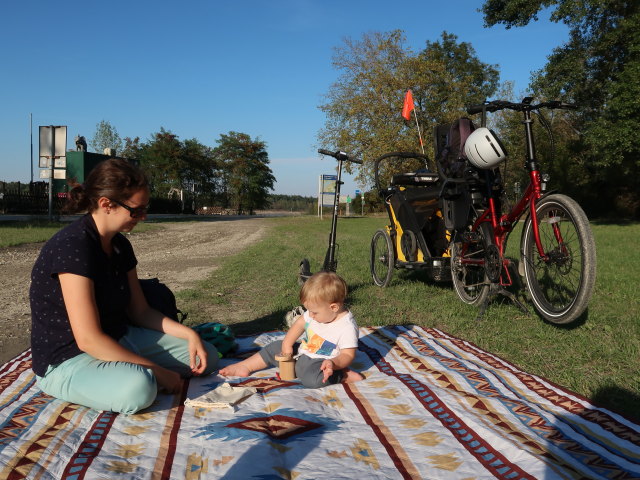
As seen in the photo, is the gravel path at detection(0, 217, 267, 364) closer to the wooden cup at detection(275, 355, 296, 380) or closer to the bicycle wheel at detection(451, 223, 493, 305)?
the wooden cup at detection(275, 355, 296, 380)

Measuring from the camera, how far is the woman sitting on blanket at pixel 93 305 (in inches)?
94.5

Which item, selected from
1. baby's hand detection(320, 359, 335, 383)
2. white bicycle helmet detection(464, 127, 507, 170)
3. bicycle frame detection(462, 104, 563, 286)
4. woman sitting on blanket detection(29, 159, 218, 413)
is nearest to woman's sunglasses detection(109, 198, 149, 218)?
woman sitting on blanket detection(29, 159, 218, 413)

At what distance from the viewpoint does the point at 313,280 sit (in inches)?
121

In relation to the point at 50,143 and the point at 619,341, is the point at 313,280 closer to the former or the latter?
the point at 619,341

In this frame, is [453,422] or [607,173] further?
[607,173]

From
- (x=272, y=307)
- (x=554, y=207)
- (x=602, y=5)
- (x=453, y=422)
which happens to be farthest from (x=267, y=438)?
(x=602, y=5)

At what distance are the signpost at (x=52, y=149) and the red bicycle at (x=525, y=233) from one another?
606 inches

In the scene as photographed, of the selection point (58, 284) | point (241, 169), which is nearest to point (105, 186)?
point (58, 284)

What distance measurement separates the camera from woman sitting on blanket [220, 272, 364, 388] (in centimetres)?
297

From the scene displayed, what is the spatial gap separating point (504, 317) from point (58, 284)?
354 centimetres

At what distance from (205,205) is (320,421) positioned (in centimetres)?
5398

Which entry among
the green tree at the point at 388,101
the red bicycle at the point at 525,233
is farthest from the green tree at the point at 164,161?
the red bicycle at the point at 525,233

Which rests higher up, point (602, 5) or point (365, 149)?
point (602, 5)

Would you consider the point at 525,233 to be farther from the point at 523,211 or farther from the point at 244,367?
the point at 244,367
